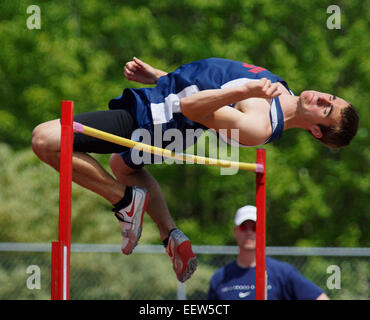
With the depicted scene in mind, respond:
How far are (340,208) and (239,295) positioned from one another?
8.70 meters

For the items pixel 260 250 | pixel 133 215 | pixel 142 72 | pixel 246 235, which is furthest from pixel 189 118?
pixel 246 235

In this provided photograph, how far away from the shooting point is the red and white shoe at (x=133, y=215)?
173 inches

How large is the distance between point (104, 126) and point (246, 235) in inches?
81.2

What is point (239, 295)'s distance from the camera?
225 inches

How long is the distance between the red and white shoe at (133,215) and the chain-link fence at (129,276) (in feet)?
10.5

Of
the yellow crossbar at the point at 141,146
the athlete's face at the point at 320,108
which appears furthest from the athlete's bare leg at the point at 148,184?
the athlete's face at the point at 320,108

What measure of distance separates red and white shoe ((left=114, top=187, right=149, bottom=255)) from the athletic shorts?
31cm

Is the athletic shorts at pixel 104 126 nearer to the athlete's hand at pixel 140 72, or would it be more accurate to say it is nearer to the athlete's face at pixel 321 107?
the athlete's hand at pixel 140 72

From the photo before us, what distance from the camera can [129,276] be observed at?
830 centimetres

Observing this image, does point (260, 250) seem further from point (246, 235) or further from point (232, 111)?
point (232, 111)

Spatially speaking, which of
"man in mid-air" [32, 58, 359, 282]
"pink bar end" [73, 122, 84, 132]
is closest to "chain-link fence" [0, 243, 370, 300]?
"man in mid-air" [32, 58, 359, 282]

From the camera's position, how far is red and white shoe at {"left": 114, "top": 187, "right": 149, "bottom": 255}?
173 inches

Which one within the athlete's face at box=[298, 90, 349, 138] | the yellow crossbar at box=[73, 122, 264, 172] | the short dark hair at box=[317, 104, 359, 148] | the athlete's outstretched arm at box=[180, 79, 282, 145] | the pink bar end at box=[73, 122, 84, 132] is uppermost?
the athlete's face at box=[298, 90, 349, 138]

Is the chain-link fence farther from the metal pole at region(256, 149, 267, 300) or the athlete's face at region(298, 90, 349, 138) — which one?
the athlete's face at region(298, 90, 349, 138)
